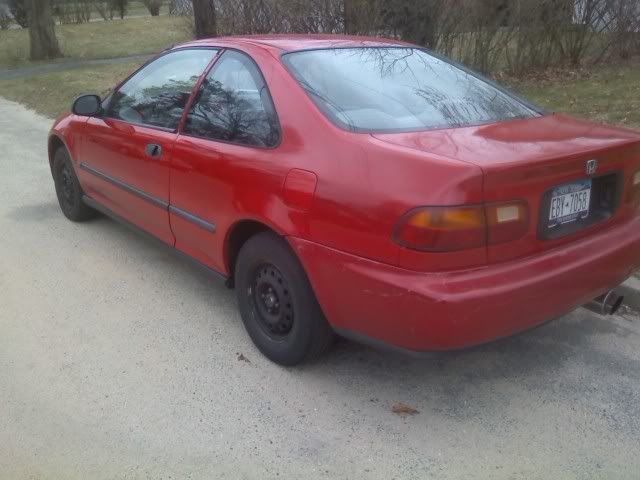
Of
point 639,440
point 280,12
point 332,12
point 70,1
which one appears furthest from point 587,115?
point 70,1

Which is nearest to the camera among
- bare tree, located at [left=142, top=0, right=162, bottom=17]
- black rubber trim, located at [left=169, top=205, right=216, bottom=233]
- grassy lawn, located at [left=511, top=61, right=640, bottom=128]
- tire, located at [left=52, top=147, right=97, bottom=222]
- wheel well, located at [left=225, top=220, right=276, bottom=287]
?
wheel well, located at [left=225, top=220, right=276, bottom=287]

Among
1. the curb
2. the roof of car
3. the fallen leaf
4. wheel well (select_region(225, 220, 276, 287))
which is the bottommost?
the fallen leaf

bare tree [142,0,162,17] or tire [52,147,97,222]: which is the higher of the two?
bare tree [142,0,162,17]

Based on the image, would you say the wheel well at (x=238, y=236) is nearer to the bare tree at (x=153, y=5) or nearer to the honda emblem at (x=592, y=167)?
the honda emblem at (x=592, y=167)

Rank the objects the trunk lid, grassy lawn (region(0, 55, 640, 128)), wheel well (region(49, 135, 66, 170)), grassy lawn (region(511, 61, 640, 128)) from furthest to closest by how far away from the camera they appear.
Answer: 1. grassy lawn (region(0, 55, 640, 128))
2. grassy lawn (region(511, 61, 640, 128))
3. wheel well (region(49, 135, 66, 170))
4. the trunk lid

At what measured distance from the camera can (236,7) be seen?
11.2 m

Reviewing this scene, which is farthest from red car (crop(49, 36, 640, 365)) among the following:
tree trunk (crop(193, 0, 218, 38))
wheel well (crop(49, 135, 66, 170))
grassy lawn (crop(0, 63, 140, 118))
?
grassy lawn (crop(0, 63, 140, 118))

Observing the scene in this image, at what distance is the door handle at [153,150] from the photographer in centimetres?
403

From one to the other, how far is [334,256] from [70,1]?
118 feet

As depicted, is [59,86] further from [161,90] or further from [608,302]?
[608,302]

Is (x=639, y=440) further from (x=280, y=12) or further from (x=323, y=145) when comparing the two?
(x=280, y=12)

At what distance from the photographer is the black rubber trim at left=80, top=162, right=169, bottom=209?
4.13 meters

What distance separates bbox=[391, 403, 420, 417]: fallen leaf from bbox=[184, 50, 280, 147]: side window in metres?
1.36

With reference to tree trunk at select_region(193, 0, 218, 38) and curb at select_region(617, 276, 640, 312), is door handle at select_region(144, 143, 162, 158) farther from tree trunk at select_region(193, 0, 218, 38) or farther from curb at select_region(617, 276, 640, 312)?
tree trunk at select_region(193, 0, 218, 38)
